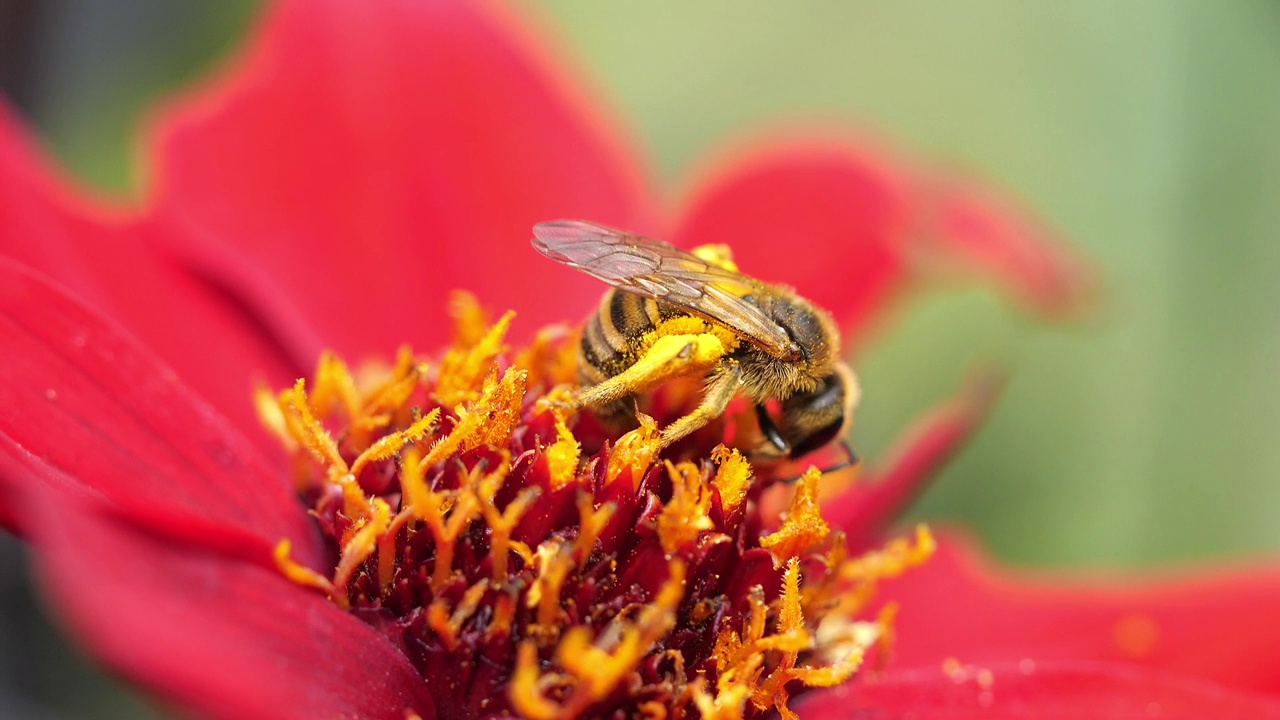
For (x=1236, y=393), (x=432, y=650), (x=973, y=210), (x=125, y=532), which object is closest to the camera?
Result: (x=125, y=532)

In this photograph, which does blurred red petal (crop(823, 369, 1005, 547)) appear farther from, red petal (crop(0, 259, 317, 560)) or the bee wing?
red petal (crop(0, 259, 317, 560))

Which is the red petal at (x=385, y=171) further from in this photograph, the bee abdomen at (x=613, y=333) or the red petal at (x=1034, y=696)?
the red petal at (x=1034, y=696)

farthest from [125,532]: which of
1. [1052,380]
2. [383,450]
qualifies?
[1052,380]

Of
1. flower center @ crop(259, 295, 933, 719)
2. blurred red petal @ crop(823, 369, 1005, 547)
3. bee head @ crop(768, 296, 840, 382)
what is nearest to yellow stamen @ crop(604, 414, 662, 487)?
flower center @ crop(259, 295, 933, 719)

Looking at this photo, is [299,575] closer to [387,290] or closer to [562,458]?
[562,458]

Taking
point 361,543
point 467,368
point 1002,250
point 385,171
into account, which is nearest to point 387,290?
point 385,171

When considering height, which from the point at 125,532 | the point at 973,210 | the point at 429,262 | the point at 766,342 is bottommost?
the point at 125,532

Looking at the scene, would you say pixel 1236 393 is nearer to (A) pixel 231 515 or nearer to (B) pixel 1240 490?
(B) pixel 1240 490

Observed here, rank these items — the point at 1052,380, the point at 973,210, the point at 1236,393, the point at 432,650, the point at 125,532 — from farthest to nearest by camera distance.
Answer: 1. the point at 1052,380
2. the point at 1236,393
3. the point at 973,210
4. the point at 432,650
5. the point at 125,532
